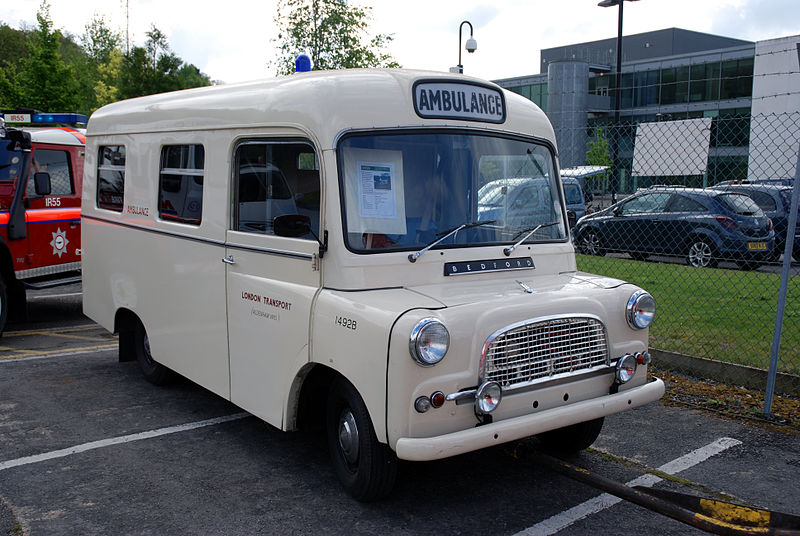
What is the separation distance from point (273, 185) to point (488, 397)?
203cm

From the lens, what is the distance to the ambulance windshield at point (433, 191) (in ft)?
14.4

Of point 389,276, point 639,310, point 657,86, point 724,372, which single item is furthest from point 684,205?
point 657,86

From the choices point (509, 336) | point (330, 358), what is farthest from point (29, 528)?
point (509, 336)

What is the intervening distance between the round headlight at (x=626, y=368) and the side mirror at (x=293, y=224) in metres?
2.05

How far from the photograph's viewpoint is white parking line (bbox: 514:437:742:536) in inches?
158

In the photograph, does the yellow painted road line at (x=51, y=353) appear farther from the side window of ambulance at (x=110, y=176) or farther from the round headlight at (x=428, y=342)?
the round headlight at (x=428, y=342)

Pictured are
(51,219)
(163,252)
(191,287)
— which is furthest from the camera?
(51,219)

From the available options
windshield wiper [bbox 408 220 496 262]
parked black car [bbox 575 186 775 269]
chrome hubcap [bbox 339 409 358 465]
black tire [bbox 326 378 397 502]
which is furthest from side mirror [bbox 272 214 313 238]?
parked black car [bbox 575 186 775 269]

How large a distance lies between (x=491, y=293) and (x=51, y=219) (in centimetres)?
702

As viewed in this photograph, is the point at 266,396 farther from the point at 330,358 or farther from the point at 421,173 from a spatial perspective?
the point at 421,173

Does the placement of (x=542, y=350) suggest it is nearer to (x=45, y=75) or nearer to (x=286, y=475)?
(x=286, y=475)

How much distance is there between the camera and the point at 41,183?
905 centimetres

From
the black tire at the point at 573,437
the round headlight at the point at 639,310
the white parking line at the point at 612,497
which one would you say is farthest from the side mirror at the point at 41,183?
the white parking line at the point at 612,497

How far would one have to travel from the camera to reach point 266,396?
4.79 meters
